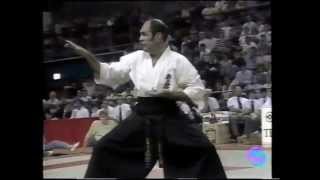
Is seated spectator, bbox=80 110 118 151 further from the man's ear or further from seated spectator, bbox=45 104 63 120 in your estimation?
the man's ear

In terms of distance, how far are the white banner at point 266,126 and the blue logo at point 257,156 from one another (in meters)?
0.09

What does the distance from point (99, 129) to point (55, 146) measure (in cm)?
56

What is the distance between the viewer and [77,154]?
428 cm

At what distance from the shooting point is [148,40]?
12.8 ft

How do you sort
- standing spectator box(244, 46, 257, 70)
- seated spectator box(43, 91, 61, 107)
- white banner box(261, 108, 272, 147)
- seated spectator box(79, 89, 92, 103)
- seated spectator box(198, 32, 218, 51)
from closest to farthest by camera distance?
white banner box(261, 108, 272, 147) < seated spectator box(43, 91, 61, 107) < seated spectator box(79, 89, 92, 103) < seated spectator box(198, 32, 218, 51) < standing spectator box(244, 46, 257, 70)

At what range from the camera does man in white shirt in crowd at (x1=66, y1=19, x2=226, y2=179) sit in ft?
12.2

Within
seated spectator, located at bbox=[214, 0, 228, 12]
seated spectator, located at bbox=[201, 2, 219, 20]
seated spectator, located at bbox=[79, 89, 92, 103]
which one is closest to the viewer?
seated spectator, located at bbox=[79, 89, 92, 103]

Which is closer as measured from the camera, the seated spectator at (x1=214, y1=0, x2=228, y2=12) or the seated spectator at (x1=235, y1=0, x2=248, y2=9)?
the seated spectator at (x1=214, y1=0, x2=228, y2=12)

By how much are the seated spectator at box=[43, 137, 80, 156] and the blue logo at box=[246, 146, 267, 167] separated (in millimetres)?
A: 1382

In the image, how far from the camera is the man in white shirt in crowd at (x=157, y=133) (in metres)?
3.73

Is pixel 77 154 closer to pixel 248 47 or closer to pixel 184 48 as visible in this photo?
pixel 184 48

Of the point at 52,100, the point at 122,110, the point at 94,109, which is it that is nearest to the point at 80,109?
the point at 94,109

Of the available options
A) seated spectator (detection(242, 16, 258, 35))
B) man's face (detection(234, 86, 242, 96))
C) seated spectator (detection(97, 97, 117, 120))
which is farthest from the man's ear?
seated spectator (detection(242, 16, 258, 35))
